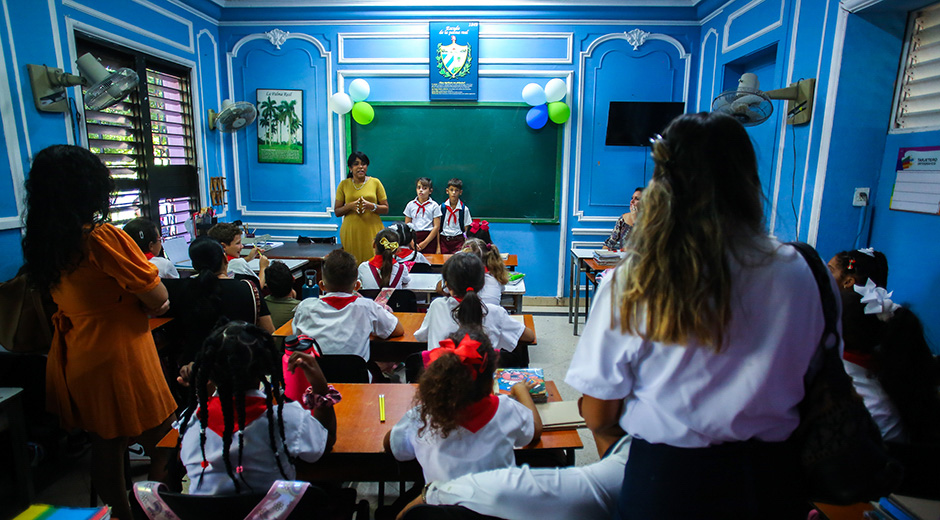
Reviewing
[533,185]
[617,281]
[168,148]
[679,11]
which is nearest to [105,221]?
A: [617,281]

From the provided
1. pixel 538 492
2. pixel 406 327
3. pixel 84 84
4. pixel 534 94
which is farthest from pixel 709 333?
pixel 534 94

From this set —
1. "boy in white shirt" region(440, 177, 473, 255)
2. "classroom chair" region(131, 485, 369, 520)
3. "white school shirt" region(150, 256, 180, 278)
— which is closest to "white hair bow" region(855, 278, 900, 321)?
"classroom chair" region(131, 485, 369, 520)

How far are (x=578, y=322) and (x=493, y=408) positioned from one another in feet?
11.6

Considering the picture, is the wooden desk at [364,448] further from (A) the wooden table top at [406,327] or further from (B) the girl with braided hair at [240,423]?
(A) the wooden table top at [406,327]

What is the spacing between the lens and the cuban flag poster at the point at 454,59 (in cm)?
497

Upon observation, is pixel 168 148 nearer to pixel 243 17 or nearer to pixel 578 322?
pixel 243 17

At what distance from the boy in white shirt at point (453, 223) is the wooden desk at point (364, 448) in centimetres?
351

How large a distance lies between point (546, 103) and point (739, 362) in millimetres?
4652

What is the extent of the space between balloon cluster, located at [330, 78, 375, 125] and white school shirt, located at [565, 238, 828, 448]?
471cm

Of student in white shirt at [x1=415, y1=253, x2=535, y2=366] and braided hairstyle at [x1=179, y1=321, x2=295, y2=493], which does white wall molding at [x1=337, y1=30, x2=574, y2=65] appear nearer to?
student in white shirt at [x1=415, y1=253, x2=535, y2=366]

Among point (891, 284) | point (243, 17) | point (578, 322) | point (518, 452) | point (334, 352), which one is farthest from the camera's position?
point (243, 17)

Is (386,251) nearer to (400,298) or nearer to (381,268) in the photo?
(381,268)

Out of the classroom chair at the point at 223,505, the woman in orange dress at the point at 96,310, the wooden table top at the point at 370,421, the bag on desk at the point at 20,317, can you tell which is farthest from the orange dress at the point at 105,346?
the classroom chair at the point at 223,505

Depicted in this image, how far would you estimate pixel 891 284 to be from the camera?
8.98 ft
